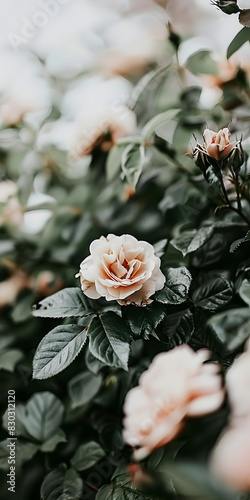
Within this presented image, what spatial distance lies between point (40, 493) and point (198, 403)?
12.0 inches

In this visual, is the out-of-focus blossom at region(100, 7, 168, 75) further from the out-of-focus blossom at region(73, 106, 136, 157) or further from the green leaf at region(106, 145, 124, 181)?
the green leaf at region(106, 145, 124, 181)

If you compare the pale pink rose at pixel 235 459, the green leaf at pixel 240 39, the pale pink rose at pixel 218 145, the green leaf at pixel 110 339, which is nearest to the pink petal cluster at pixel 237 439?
the pale pink rose at pixel 235 459

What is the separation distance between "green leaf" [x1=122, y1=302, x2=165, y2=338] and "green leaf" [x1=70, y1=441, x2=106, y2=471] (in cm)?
19

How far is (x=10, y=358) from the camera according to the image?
2.22 ft

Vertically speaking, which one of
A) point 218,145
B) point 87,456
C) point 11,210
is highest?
point 218,145

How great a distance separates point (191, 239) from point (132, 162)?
0.51 feet

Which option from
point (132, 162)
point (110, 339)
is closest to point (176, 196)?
point (132, 162)

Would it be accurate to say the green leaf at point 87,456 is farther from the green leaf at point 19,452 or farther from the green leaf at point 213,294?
the green leaf at point 213,294

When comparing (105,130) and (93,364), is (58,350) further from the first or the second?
(105,130)

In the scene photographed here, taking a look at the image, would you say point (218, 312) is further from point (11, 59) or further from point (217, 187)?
point (11, 59)

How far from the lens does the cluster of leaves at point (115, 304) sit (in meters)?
0.46

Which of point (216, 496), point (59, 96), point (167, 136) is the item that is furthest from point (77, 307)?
point (59, 96)

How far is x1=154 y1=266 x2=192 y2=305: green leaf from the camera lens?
47 cm

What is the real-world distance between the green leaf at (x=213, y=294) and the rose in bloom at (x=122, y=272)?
0.22 ft
